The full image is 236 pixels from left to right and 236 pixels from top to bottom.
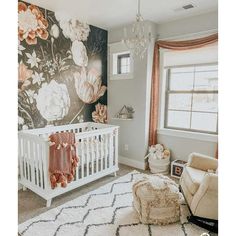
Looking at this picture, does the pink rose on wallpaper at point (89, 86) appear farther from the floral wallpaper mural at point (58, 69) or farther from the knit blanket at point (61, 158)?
the knit blanket at point (61, 158)

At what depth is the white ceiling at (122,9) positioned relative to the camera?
2812 millimetres

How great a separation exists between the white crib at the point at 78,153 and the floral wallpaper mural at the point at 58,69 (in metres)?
0.26

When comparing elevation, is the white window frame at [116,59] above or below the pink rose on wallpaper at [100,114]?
above

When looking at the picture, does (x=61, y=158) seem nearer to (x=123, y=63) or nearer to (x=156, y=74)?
(x=156, y=74)

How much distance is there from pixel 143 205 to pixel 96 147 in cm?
116

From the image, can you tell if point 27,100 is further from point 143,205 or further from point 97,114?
point 143,205

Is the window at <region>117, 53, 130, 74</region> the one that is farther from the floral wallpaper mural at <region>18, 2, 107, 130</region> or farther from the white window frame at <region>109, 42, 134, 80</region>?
the floral wallpaper mural at <region>18, 2, 107, 130</region>

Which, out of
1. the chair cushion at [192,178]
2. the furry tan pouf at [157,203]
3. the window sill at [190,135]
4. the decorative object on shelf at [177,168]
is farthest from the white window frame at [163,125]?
the furry tan pouf at [157,203]

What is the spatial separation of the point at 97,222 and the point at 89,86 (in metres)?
2.30

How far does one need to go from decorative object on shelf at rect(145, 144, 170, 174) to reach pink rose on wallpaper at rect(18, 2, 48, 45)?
2.41 metres

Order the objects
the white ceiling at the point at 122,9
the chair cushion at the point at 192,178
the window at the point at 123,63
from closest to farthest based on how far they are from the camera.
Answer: the chair cushion at the point at 192,178 → the white ceiling at the point at 122,9 → the window at the point at 123,63

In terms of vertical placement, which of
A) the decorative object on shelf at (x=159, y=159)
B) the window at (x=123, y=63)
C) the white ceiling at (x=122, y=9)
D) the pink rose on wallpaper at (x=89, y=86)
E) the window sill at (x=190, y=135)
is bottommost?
the decorative object on shelf at (x=159, y=159)

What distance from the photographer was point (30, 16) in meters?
2.92
